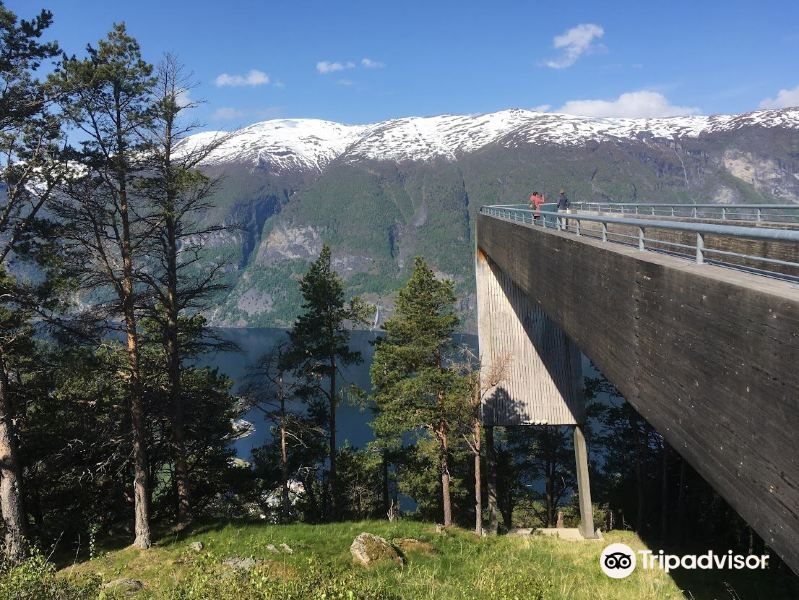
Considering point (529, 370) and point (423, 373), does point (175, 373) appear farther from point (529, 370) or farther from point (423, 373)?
point (529, 370)

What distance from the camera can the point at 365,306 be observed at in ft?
69.6

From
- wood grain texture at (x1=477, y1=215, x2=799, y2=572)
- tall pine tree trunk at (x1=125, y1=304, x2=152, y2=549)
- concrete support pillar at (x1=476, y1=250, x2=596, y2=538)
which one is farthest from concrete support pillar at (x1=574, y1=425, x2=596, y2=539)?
tall pine tree trunk at (x1=125, y1=304, x2=152, y2=549)

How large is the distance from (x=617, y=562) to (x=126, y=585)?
9114mm

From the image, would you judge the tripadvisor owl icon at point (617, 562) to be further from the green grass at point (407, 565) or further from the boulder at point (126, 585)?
the boulder at point (126, 585)

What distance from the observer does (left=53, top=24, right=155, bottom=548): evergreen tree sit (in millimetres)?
11109

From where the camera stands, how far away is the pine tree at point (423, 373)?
18.6 m

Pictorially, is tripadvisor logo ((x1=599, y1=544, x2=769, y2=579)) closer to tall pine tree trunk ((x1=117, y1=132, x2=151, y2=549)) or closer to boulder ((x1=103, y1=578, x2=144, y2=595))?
boulder ((x1=103, y1=578, x2=144, y2=595))

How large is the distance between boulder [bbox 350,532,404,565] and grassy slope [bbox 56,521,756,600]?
0.87 ft

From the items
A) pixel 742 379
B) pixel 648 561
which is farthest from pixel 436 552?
pixel 742 379

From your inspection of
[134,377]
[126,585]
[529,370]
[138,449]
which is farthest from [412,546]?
[529,370]

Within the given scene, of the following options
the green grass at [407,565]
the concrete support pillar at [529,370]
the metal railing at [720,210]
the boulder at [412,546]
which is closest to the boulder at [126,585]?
the green grass at [407,565]

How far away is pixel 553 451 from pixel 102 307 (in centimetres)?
2309

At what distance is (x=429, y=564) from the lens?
9953mm

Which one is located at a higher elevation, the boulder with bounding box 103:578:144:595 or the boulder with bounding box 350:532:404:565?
the boulder with bounding box 103:578:144:595
